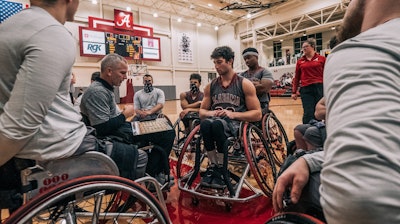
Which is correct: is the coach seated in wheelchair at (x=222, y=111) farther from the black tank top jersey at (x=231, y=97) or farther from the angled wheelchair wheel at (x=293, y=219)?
the angled wheelchair wheel at (x=293, y=219)

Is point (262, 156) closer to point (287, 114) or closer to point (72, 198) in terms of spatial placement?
point (72, 198)

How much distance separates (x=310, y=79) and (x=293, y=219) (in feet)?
10.5

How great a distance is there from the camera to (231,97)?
7.55ft

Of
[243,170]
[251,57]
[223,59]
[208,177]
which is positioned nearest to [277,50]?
[251,57]

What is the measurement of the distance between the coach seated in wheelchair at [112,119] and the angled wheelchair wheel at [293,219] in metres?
1.09

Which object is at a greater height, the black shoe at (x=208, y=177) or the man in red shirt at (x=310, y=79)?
the man in red shirt at (x=310, y=79)

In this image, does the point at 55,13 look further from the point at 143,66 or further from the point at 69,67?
the point at 143,66

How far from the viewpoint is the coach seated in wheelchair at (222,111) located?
1.89 m

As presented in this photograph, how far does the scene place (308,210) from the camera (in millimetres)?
695

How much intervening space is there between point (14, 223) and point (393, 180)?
3.28 ft

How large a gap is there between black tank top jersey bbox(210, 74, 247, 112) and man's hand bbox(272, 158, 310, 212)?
1643mm

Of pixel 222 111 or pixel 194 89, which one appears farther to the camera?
pixel 194 89

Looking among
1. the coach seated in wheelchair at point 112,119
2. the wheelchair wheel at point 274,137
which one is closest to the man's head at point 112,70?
the coach seated in wheelchair at point 112,119

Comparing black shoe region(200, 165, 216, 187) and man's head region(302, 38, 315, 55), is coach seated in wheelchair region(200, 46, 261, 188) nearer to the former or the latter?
black shoe region(200, 165, 216, 187)
